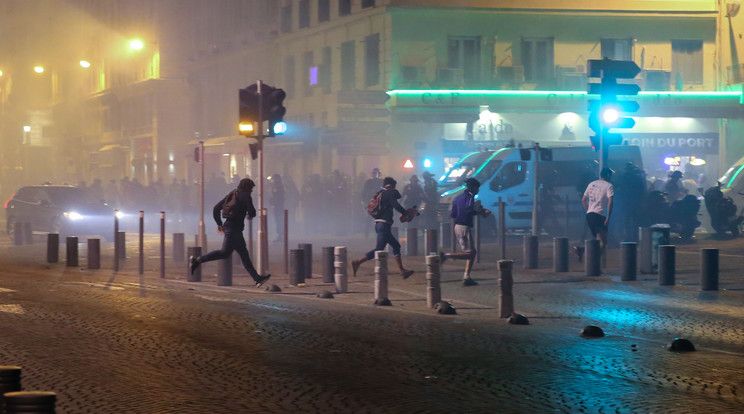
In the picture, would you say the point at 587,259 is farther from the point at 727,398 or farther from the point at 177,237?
the point at 727,398

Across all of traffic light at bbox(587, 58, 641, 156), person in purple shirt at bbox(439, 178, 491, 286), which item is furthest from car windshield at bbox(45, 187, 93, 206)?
person in purple shirt at bbox(439, 178, 491, 286)

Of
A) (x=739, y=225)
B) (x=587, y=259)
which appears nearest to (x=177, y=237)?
(x=587, y=259)

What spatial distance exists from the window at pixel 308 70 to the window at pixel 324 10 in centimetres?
174

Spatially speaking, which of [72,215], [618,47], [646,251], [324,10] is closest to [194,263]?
[646,251]

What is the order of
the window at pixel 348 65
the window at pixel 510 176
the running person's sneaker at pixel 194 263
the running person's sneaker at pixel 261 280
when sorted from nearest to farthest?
the running person's sneaker at pixel 261 280, the running person's sneaker at pixel 194 263, the window at pixel 510 176, the window at pixel 348 65

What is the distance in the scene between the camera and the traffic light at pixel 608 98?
19219 millimetres

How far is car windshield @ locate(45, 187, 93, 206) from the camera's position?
32500 millimetres

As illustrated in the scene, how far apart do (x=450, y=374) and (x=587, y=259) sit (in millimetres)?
9414

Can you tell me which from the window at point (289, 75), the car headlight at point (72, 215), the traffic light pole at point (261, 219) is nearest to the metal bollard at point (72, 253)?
the traffic light pole at point (261, 219)

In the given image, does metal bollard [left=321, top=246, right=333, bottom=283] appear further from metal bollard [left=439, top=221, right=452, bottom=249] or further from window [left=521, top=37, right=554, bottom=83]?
window [left=521, top=37, right=554, bottom=83]

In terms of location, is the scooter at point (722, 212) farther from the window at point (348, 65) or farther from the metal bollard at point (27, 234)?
the window at point (348, 65)

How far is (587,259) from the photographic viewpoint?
17766 mm

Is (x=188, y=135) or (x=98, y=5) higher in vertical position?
(x=98, y=5)

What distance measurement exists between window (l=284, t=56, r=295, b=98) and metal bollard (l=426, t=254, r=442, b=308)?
38.9m
